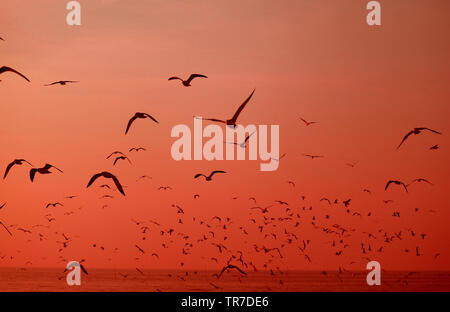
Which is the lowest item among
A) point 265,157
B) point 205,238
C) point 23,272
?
point 23,272

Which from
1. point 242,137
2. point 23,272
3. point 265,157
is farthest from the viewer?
point 23,272

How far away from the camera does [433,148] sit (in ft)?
45.3

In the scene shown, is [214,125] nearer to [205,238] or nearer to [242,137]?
[242,137]

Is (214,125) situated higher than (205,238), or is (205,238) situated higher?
(214,125)
